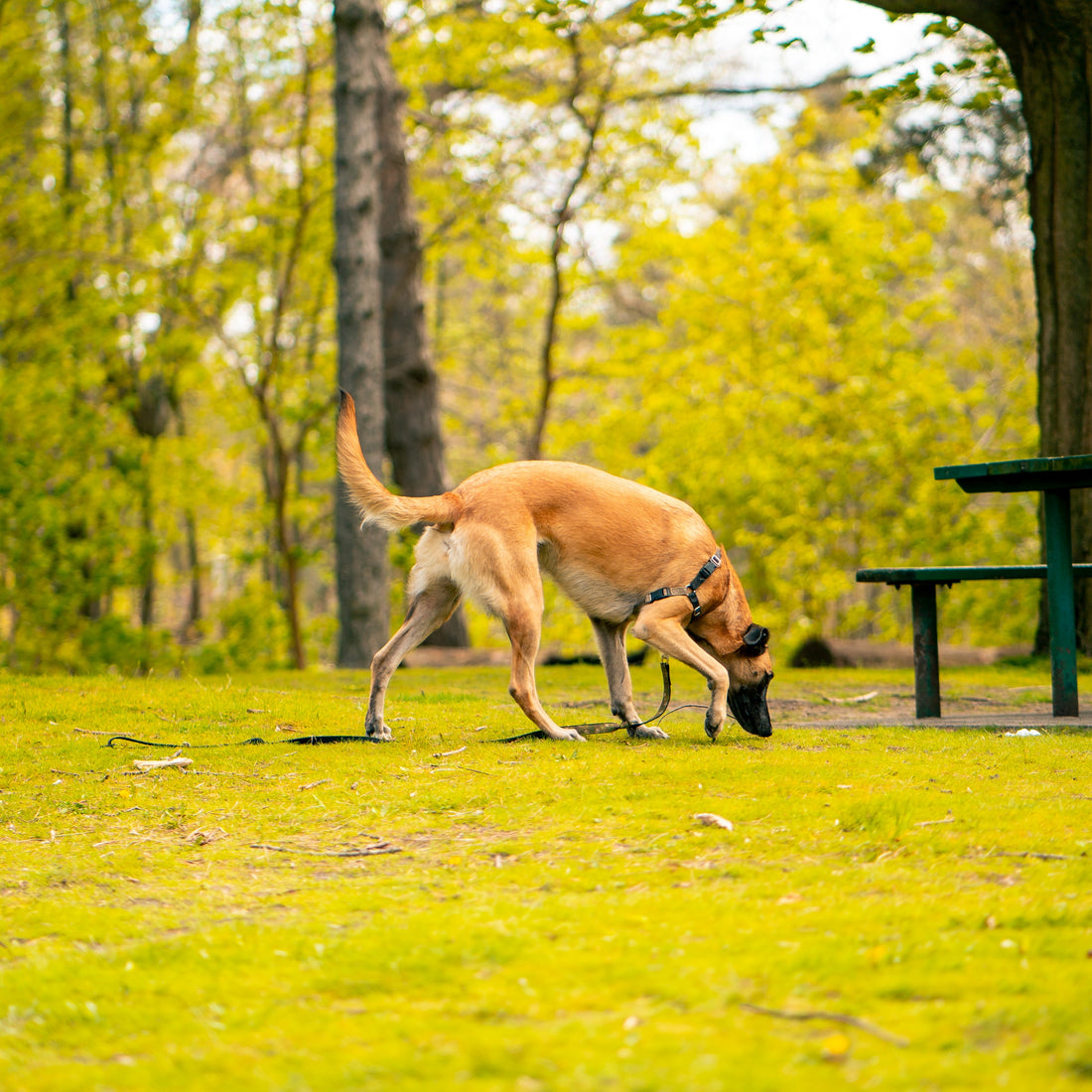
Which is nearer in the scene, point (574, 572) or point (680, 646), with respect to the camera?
point (680, 646)

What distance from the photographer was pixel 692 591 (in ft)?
20.9

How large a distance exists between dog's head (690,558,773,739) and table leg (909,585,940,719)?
4.35ft

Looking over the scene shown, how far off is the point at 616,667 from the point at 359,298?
799 centimetres

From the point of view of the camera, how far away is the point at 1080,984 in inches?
98.7

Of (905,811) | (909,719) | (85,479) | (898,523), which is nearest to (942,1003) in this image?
(905,811)

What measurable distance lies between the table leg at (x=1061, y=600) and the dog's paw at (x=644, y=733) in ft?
7.99

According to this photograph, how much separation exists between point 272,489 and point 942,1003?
18.2 m

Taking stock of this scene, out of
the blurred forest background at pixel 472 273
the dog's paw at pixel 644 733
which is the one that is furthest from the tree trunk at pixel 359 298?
Answer: the dog's paw at pixel 644 733

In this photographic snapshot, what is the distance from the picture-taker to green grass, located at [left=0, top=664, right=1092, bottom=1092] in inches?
87.0

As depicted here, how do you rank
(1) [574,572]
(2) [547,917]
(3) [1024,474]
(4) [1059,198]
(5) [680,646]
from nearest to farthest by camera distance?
(2) [547,917], (5) [680,646], (1) [574,572], (3) [1024,474], (4) [1059,198]

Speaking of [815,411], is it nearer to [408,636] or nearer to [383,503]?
[408,636]

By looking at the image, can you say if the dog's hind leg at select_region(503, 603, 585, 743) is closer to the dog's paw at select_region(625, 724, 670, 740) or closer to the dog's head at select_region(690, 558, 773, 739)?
the dog's paw at select_region(625, 724, 670, 740)

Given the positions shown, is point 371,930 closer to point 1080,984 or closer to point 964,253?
→ point 1080,984

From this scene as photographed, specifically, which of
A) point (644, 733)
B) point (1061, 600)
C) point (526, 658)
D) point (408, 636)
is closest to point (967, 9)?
point (1061, 600)
